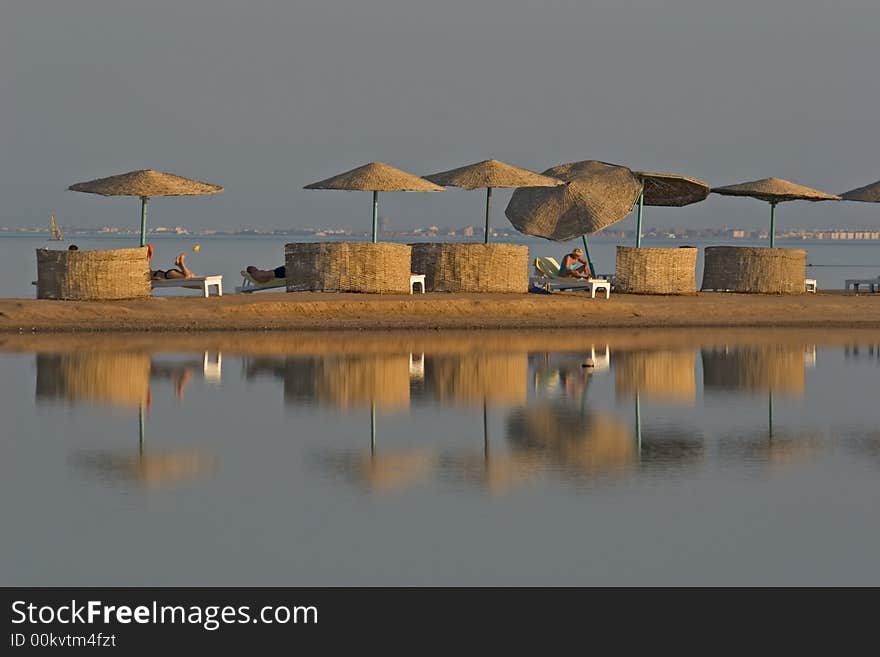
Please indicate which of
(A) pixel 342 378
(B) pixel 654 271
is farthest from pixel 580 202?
(A) pixel 342 378

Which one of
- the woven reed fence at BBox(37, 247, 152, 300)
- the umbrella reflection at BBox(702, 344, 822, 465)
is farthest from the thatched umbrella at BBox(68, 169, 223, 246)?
the umbrella reflection at BBox(702, 344, 822, 465)

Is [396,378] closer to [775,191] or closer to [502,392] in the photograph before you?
[502,392]

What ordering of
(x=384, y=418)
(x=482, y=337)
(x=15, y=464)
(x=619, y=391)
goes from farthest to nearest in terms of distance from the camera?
(x=482, y=337) → (x=619, y=391) → (x=384, y=418) → (x=15, y=464)

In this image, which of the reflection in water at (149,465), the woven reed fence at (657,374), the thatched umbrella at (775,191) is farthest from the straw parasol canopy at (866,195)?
the reflection in water at (149,465)

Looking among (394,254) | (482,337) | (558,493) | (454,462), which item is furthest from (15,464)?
(394,254)

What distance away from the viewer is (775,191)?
2716 cm

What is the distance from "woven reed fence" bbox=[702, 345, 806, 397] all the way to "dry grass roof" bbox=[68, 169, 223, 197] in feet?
26.3

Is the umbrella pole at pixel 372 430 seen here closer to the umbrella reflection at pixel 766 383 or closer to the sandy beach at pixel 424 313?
the umbrella reflection at pixel 766 383

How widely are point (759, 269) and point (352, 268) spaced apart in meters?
6.91

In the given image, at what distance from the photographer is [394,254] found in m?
23.2

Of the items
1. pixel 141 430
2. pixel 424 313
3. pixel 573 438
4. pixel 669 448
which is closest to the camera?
pixel 669 448

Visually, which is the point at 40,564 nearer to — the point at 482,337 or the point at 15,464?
the point at 15,464

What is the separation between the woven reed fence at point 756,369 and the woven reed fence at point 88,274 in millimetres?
7899

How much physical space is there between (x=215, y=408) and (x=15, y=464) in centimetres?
296
